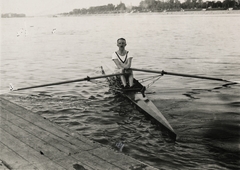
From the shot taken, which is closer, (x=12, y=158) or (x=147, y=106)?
(x=12, y=158)

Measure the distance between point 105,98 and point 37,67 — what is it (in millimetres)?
9603

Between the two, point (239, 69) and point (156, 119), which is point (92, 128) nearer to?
point (156, 119)

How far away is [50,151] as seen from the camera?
470 cm

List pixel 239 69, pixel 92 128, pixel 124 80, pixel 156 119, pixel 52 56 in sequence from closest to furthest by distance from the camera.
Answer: pixel 156 119, pixel 92 128, pixel 124 80, pixel 239 69, pixel 52 56

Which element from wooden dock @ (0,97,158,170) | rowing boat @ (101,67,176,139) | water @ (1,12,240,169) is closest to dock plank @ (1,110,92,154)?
wooden dock @ (0,97,158,170)

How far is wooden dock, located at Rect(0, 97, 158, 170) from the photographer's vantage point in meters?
4.20

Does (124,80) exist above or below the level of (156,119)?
above

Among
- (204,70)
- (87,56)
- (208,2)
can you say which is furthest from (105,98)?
(208,2)

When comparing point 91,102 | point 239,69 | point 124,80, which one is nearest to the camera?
point 124,80

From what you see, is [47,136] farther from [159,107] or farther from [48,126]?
[159,107]

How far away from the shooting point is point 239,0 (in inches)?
2110

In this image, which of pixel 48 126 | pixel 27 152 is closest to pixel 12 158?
pixel 27 152

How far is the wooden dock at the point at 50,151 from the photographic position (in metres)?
4.20

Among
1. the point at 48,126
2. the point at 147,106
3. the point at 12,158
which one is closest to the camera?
the point at 12,158
